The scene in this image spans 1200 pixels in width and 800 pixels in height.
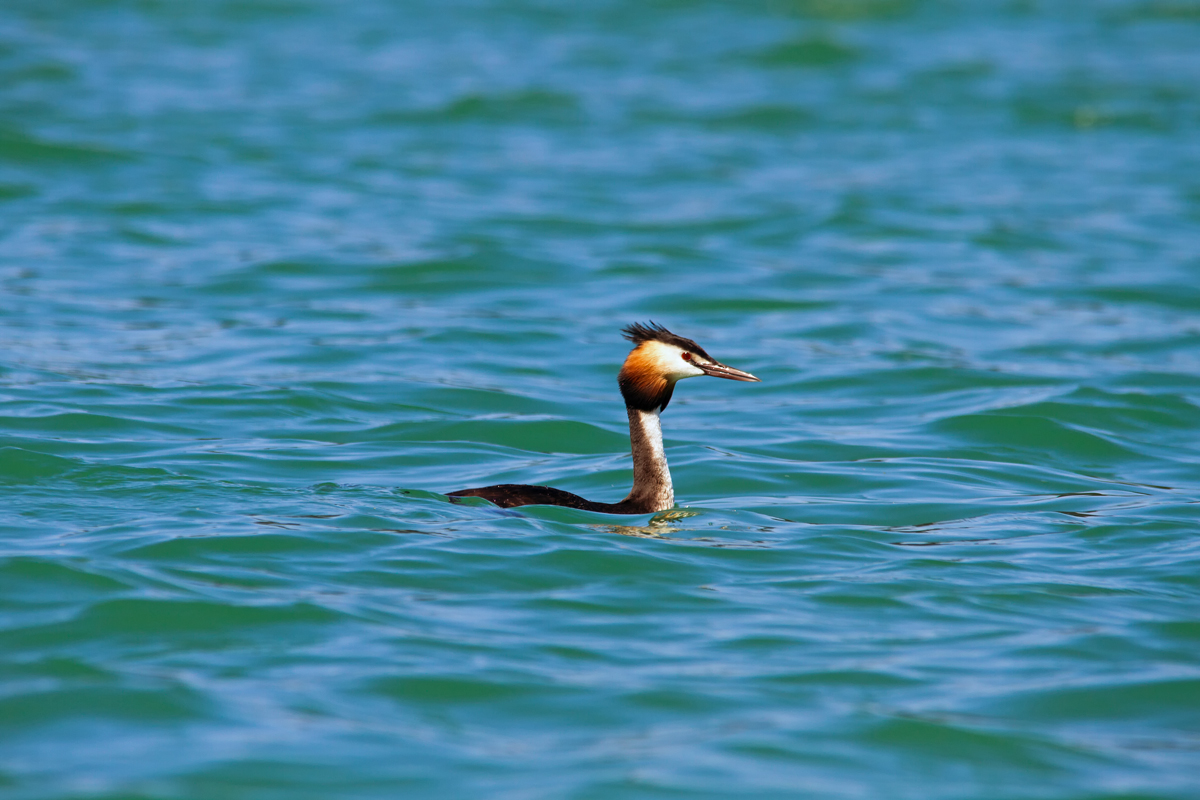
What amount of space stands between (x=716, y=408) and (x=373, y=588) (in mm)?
5498

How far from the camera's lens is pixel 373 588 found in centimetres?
695

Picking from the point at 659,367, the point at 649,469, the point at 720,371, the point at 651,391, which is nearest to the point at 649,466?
the point at 649,469

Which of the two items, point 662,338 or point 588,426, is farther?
point 588,426

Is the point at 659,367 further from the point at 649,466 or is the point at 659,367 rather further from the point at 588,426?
the point at 588,426

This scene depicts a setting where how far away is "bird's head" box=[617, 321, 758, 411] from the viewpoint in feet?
27.4

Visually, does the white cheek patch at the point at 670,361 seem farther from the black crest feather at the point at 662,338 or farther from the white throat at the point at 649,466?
the white throat at the point at 649,466

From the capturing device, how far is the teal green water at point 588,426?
5.64 m

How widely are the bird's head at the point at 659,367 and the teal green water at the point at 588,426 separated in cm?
78

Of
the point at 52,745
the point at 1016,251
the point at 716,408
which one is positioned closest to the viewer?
the point at 52,745

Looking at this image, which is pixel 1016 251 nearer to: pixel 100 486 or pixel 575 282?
pixel 575 282

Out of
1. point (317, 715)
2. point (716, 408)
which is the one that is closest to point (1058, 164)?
point (716, 408)

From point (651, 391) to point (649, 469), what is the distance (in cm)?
44

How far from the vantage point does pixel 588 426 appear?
10.8 metres

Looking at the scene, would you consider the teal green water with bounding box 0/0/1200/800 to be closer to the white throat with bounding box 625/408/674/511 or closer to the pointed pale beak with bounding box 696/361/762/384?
the white throat with bounding box 625/408/674/511
